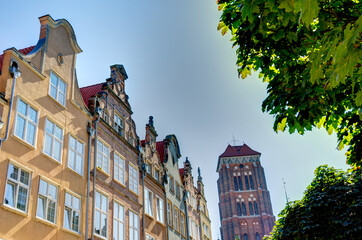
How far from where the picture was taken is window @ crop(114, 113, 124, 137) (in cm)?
2171

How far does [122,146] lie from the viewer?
21656 millimetres

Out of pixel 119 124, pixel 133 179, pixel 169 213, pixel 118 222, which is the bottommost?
pixel 118 222

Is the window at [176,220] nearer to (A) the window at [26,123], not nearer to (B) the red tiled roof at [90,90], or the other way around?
(B) the red tiled roof at [90,90]

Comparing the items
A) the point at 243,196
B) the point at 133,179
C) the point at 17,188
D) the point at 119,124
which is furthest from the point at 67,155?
the point at 243,196

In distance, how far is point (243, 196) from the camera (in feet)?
265

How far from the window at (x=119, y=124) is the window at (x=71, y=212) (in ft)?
19.8

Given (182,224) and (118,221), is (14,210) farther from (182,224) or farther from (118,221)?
(182,224)

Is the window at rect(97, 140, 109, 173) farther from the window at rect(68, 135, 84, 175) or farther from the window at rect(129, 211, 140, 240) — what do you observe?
the window at rect(129, 211, 140, 240)

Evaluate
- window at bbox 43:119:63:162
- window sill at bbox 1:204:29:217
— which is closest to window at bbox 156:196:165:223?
window at bbox 43:119:63:162

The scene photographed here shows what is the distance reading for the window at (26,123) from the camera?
13851 millimetres

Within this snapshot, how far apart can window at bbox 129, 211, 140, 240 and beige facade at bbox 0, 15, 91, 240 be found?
463cm

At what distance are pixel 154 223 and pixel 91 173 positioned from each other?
25.2ft

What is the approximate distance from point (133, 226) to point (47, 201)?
295 inches

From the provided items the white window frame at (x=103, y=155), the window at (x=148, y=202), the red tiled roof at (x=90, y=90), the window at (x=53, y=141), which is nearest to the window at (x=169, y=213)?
the window at (x=148, y=202)
